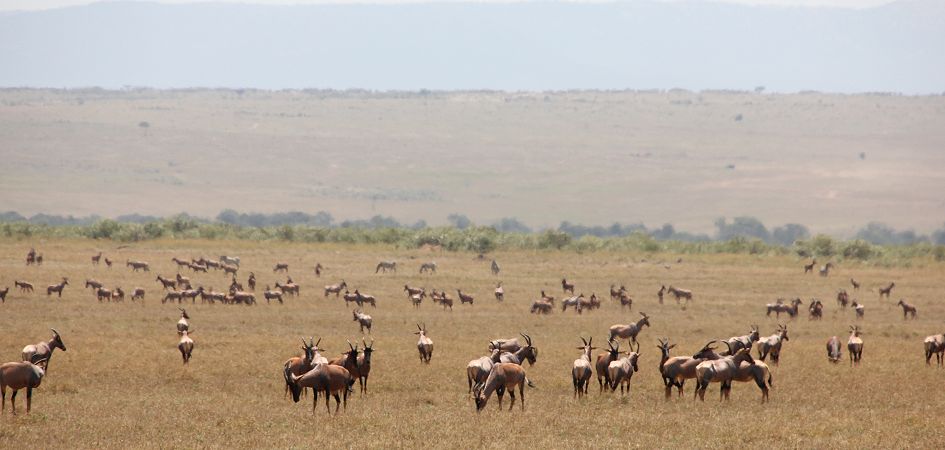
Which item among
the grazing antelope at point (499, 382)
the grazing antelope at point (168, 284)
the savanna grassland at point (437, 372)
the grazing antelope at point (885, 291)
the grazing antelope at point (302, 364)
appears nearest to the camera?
the savanna grassland at point (437, 372)

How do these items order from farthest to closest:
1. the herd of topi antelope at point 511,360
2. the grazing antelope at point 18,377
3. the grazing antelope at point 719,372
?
1. the grazing antelope at point 719,372
2. the herd of topi antelope at point 511,360
3. the grazing antelope at point 18,377

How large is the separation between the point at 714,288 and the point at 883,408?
27569 millimetres

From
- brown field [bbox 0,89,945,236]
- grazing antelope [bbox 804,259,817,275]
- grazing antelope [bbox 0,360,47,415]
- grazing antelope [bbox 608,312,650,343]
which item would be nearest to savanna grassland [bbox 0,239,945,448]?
A: grazing antelope [bbox 608,312,650,343]

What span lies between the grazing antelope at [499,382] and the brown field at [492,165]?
11735 cm

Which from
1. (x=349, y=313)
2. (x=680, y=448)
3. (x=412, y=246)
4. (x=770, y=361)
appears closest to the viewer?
(x=680, y=448)

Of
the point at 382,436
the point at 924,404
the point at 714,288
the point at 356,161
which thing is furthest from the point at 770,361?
the point at 356,161

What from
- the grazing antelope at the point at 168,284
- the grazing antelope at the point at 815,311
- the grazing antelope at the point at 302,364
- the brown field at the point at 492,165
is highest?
the brown field at the point at 492,165

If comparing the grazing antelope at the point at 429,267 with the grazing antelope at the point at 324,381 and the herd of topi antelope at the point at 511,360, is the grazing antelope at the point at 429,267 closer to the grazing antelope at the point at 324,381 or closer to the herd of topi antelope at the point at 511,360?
the herd of topi antelope at the point at 511,360

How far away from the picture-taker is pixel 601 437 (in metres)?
17.9

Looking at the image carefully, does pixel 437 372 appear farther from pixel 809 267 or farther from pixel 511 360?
pixel 809 267

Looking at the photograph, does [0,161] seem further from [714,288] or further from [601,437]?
[601,437]

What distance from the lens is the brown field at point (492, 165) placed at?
14375cm

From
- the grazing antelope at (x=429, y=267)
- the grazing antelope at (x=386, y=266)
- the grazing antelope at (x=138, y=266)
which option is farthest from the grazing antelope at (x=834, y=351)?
the grazing antelope at (x=138, y=266)

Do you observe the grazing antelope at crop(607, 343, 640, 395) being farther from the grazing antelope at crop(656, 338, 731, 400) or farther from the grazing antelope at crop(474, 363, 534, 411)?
the grazing antelope at crop(474, 363, 534, 411)
